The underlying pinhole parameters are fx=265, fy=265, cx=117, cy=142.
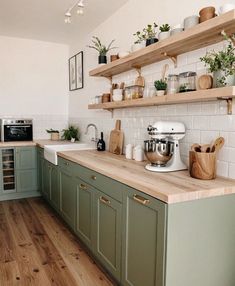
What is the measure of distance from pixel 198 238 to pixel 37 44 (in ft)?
13.6

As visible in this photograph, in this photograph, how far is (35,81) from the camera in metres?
4.58

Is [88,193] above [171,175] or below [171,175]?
below

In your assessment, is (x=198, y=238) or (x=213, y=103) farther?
(x=213, y=103)

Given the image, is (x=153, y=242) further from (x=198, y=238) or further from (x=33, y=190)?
(x=33, y=190)

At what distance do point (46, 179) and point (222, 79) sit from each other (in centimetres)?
284

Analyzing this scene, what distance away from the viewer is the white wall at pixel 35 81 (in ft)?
14.3

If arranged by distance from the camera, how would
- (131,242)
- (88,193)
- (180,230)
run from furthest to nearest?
1. (88,193)
2. (131,242)
3. (180,230)

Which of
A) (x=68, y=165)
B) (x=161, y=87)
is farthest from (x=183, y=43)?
(x=68, y=165)

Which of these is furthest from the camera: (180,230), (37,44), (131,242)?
(37,44)

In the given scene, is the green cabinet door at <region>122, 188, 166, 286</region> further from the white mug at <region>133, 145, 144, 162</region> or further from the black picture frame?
the black picture frame

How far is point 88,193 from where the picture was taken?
238 centimetres

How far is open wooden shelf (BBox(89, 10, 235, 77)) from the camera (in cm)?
159

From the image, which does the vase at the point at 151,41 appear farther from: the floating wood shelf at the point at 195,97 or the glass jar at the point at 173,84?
the floating wood shelf at the point at 195,97

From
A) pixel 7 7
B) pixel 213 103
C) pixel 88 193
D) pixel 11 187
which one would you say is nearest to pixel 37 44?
pixel 7 7
